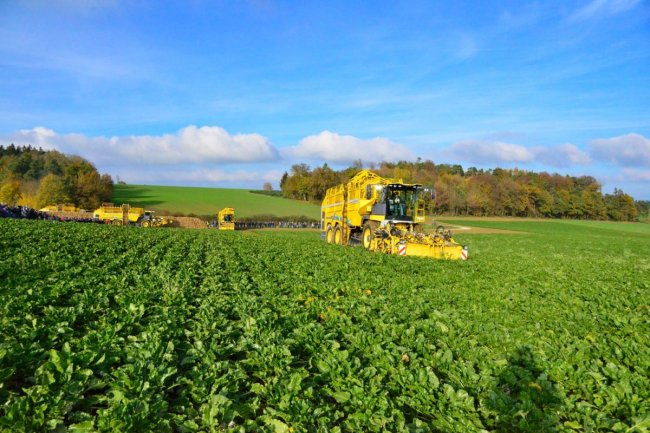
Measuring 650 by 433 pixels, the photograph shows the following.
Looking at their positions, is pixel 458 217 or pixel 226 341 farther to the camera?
pixel 458 217

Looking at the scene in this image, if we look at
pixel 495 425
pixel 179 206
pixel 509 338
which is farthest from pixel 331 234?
pixel 179 206

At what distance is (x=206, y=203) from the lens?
8588 cm

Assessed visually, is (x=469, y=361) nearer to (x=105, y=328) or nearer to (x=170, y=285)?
(x=105, y=328)

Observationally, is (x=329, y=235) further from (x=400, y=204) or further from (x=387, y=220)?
(x=387, y=220)

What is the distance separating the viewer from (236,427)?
3445mm

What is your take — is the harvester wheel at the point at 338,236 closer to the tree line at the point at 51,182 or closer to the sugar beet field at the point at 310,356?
the sugar beet field at the point at 310,356

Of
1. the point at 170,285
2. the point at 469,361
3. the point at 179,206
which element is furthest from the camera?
the point at 179,206

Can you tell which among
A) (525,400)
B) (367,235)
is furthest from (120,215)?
(525,400)

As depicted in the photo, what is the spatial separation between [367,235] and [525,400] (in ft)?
53.7

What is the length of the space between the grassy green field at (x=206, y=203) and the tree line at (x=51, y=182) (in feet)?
30.9

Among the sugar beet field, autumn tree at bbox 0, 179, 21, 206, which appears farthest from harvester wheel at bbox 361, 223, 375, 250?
autumn tree at bbox 0, 179, 21, 206

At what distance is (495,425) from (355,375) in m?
1.48

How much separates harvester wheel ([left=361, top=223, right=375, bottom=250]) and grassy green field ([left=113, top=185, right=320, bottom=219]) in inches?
1954

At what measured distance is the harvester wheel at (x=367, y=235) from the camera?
19811 millimetres
